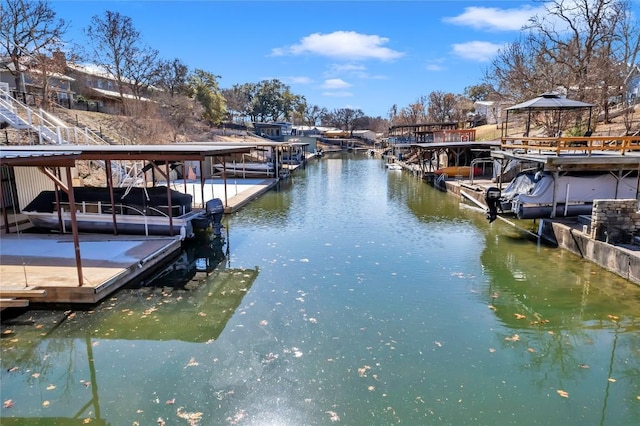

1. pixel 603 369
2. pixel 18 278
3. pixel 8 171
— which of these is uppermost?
pixel 8 171

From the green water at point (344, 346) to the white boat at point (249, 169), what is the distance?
1866 centimetres

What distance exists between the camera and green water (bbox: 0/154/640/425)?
5.27 meters

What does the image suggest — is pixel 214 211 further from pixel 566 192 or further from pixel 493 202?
pixel 566 192

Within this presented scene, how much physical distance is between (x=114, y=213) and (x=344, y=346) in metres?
8.60

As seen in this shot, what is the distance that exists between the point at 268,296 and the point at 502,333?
4.69 meters

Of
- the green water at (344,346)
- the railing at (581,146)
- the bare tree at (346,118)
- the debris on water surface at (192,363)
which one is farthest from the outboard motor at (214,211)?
the bare tree at (346,118)

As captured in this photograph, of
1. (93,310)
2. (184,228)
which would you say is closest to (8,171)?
(184,228)

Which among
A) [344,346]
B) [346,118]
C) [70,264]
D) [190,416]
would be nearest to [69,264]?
[70,264]

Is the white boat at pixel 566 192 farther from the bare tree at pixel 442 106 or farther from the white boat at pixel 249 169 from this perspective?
the bare tree at pixel 442 106

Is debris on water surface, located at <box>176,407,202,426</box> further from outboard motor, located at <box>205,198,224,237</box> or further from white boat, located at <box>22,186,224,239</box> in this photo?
outboard motor, located at <box>205,198,224,237</box>

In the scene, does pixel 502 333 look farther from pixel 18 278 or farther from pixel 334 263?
pixel 18 278

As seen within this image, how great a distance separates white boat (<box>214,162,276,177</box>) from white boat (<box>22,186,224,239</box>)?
56.6ft

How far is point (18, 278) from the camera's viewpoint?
8570 millimetres

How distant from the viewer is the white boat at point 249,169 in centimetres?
3002
